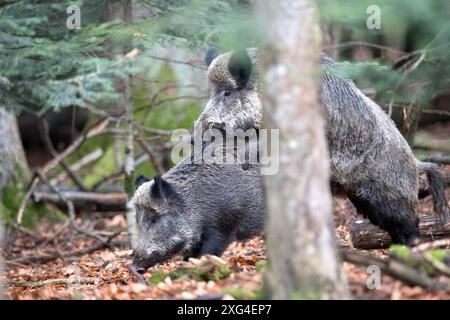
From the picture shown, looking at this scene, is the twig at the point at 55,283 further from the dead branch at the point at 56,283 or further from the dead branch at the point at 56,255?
the dead branch at the point at 56,255

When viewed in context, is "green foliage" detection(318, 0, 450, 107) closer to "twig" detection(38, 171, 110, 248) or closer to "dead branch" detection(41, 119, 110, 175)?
"twig" detection(38, 171, 110, 248)

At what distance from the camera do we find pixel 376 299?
5047 millimetres

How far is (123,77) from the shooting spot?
1015 cm

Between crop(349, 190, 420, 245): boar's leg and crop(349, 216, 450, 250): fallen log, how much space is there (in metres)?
0.33

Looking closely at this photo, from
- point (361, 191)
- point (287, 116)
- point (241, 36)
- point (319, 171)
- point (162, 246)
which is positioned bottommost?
point (162, 246)

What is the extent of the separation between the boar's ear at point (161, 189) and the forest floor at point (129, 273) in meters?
0.83

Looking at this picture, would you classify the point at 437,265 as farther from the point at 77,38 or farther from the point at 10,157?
the point at 10,157

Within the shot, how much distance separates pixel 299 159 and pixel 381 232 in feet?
13.2

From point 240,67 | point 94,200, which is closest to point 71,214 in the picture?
point 94,200

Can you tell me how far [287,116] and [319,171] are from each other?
0.41 m

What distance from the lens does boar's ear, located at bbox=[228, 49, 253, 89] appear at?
7.93 meters

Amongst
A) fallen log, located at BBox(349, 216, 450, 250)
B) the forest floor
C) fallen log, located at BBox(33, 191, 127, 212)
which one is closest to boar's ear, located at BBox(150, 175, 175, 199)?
the forest floor

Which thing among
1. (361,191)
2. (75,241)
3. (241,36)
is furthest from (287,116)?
(75,241)
